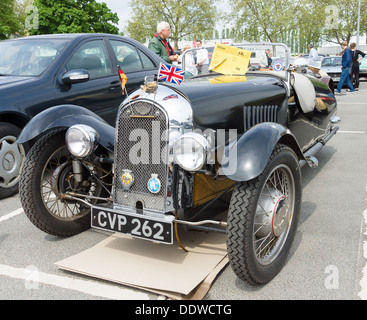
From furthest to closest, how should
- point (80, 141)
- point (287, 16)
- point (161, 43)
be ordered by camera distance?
point (287, 16) → point (161, 43) → point (80, 141)

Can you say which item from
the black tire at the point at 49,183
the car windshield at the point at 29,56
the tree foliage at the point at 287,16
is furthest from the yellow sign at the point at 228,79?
the tree foliage at the point at 287,16

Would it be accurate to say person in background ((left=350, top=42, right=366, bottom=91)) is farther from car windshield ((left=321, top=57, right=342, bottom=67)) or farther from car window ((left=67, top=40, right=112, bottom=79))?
car window ((left=67, top=40, right=112, bottom=79))

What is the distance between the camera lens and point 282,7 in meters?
34.3

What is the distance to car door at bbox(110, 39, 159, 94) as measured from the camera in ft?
16.5

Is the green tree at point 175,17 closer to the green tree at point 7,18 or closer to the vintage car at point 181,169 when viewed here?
the green tree at point 7,18

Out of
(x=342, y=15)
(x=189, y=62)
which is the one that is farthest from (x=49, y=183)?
(x=342, y=15)

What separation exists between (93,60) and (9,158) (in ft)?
5.26

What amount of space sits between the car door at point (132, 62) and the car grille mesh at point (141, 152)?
7.93ft

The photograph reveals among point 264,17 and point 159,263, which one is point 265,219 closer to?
point 159,263

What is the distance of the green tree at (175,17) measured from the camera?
3475 centimetres

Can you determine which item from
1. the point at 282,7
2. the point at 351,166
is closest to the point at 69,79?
the point at 351,166

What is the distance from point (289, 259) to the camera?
8.80ft
